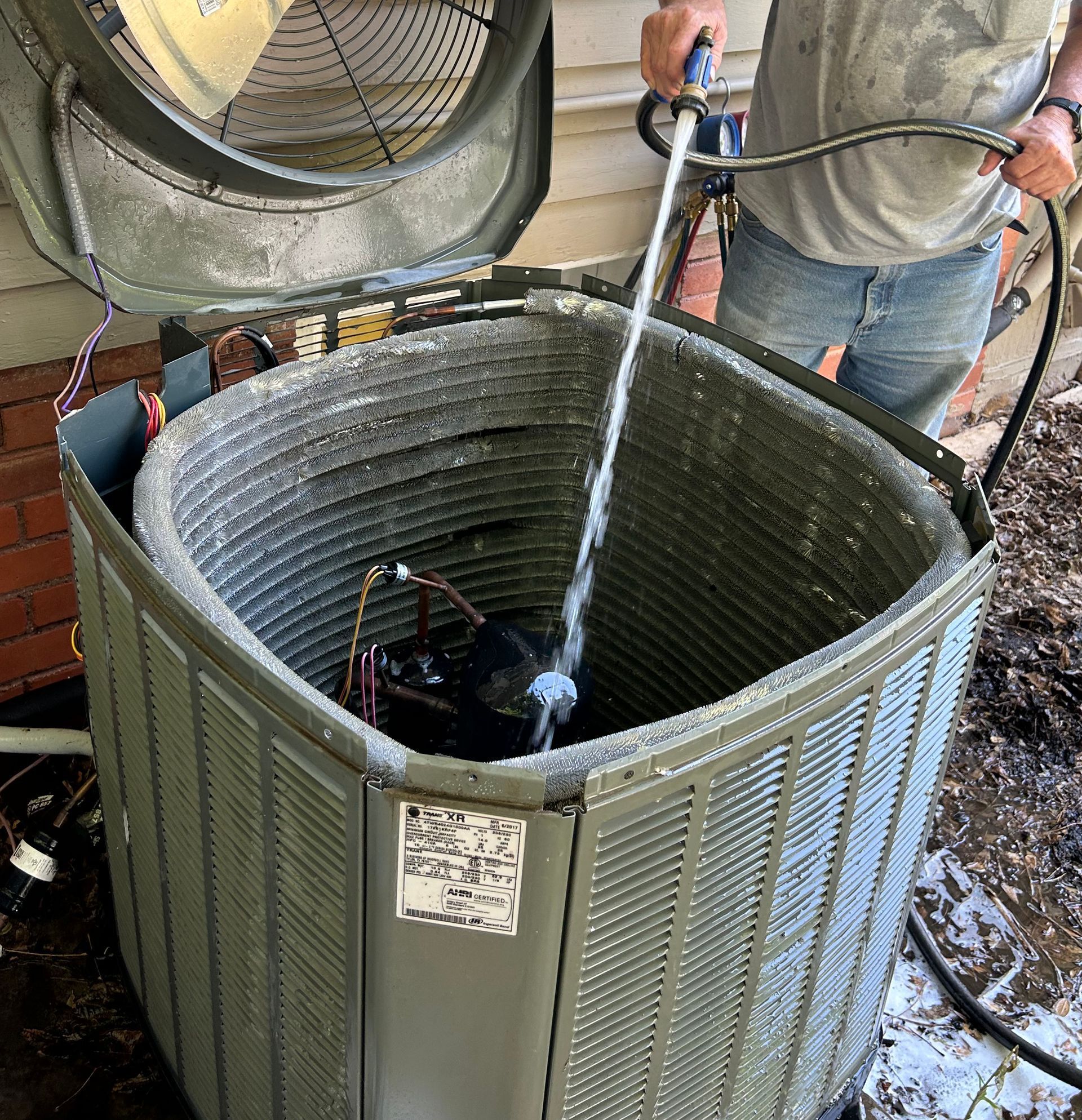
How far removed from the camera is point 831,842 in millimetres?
1150

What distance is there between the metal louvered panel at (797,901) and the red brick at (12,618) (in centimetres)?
149

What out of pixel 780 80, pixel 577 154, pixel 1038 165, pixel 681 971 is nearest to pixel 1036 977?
pixel 681 971

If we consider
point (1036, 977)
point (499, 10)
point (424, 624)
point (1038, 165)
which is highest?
point (499, 10)

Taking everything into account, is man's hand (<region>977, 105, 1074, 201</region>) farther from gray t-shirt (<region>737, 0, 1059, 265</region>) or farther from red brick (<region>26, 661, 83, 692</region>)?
red brick (<region>26, 661, 83, 692</region>)

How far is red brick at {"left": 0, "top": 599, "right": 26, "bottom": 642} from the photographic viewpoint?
6.65 feet

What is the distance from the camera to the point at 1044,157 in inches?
61.8

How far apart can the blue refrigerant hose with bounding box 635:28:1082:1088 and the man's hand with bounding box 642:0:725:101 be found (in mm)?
41

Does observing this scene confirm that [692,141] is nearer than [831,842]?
No

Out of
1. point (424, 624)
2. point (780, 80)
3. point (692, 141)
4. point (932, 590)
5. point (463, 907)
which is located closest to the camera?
point (463, 907)

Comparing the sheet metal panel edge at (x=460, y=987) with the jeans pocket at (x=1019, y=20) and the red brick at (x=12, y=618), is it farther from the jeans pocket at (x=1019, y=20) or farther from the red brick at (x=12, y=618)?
the jeans pocket at (x=1019, y=20)

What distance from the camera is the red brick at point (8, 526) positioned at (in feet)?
6.38

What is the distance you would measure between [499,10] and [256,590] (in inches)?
34.2

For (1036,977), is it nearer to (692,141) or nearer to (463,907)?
(463,907)

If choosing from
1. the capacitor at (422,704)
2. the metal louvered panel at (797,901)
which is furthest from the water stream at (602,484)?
the metal louvered panel at (797,901)
